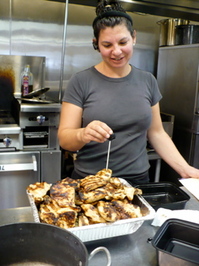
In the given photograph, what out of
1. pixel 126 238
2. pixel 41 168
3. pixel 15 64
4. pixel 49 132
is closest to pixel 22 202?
pixel 41 168

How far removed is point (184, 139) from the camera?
301cm

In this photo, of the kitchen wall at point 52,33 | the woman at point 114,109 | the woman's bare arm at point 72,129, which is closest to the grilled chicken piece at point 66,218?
the woman's bare arm at point 72,129

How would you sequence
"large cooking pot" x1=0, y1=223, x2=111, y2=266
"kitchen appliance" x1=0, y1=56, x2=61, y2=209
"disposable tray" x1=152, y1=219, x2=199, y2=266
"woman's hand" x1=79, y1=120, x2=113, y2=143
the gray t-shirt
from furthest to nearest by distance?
"kitchen appliance" x1=0, y1=56, x2=61, y2=209 → the gray t-shirt → "woman's hand" x1=79, y1=120, x2=113, y2=143 → "disposable tray" x1=152, y1=219, x2=199, y2=266 → "large cooking pot" x1=0, y1=223, x2=111, y2=266

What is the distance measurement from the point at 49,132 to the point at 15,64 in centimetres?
86

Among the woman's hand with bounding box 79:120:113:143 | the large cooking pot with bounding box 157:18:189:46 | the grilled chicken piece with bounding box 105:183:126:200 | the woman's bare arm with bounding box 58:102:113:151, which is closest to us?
the grilled chicken piece with bounding box 105:183:126:200

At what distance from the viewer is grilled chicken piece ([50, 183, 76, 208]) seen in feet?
2.79

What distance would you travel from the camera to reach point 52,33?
2912 millimetres

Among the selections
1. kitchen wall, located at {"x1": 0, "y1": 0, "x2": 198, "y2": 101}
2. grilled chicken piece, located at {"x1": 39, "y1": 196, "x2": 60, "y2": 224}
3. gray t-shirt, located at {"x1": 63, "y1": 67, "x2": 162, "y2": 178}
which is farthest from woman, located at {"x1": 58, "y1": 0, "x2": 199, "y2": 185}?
kitchen wall, located at {"x1": 0, "y1": 0, "x2": 198, "y2": 101}

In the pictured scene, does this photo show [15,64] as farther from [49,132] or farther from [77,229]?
[77,229]

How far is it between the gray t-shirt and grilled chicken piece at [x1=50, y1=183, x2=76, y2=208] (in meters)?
0.49

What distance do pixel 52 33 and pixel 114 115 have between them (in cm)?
185

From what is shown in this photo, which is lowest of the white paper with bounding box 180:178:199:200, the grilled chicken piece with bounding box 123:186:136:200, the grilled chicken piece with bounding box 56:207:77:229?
the white paper with bounding box 180:178:199:200

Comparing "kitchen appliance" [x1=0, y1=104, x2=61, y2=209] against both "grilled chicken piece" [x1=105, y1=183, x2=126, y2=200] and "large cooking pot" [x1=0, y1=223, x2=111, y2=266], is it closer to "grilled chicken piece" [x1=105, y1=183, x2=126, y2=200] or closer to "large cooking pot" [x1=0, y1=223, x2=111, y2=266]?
"grilled chicken piece" [x1=105, y1=183, x2=126, y2=200]

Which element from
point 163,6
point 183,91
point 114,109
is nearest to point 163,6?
point 163,6
